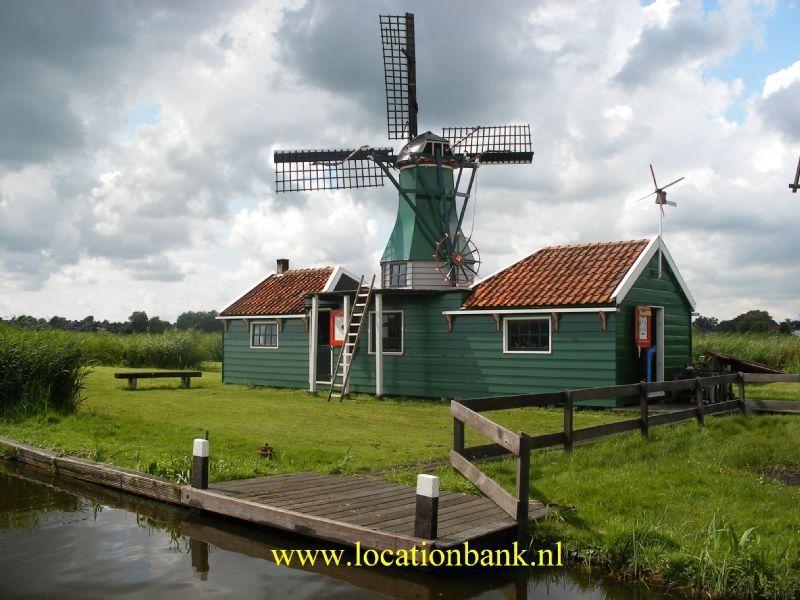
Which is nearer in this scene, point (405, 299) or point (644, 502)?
point (644, 502)

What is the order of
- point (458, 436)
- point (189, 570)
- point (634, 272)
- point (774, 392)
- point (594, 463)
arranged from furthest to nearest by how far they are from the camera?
1. point (774, 392)
2. point (634, 272)
3. point (594, 463)
4. point (458, 436)
5. point (189, 570)

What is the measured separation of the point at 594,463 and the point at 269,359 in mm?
15158

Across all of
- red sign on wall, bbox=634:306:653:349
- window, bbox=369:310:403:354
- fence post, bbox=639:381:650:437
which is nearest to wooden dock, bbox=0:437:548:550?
fence post, bbox=639:381:650:437

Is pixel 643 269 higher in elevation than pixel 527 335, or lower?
higher

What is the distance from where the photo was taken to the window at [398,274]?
70.4 ft

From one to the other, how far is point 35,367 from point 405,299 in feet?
30.3

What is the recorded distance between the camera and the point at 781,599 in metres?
5.45

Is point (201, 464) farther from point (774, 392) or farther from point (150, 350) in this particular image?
point (150, 350)

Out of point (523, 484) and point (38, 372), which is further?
point (38, 372)

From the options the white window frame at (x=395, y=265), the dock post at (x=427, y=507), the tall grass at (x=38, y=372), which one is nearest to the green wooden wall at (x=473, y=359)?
the white window frame at (x=395, y=265)

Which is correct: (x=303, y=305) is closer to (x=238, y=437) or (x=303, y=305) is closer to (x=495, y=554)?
(x=238, y=437)

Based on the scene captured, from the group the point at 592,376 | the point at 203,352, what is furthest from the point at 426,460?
the point at 203,352

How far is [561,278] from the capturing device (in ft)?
56.5


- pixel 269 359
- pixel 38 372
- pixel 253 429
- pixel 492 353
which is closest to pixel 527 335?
pixel 492 353
